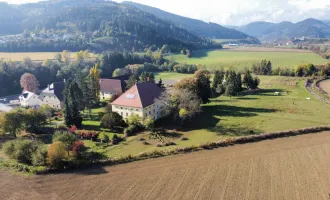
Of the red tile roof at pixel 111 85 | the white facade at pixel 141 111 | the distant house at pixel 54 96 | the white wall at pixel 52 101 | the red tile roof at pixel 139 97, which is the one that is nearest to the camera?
the white facade at pixel 141 111

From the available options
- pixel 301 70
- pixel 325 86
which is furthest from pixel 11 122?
pixel 301 70

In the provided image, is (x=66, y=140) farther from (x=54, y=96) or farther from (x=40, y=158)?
(x=54, y=96)

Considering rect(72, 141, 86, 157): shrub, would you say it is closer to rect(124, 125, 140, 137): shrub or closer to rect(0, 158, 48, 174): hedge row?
rect(0, 158, 48, 174): hedge row

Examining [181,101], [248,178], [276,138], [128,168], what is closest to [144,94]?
[181,101]

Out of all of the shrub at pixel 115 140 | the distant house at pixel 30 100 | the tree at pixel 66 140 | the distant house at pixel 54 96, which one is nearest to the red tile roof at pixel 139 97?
the shrub at pixel 115 140

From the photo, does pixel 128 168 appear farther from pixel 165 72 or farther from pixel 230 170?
pixel 165 72

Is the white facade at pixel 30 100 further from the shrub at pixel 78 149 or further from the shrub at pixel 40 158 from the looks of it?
the shrub at pixel 40 158
